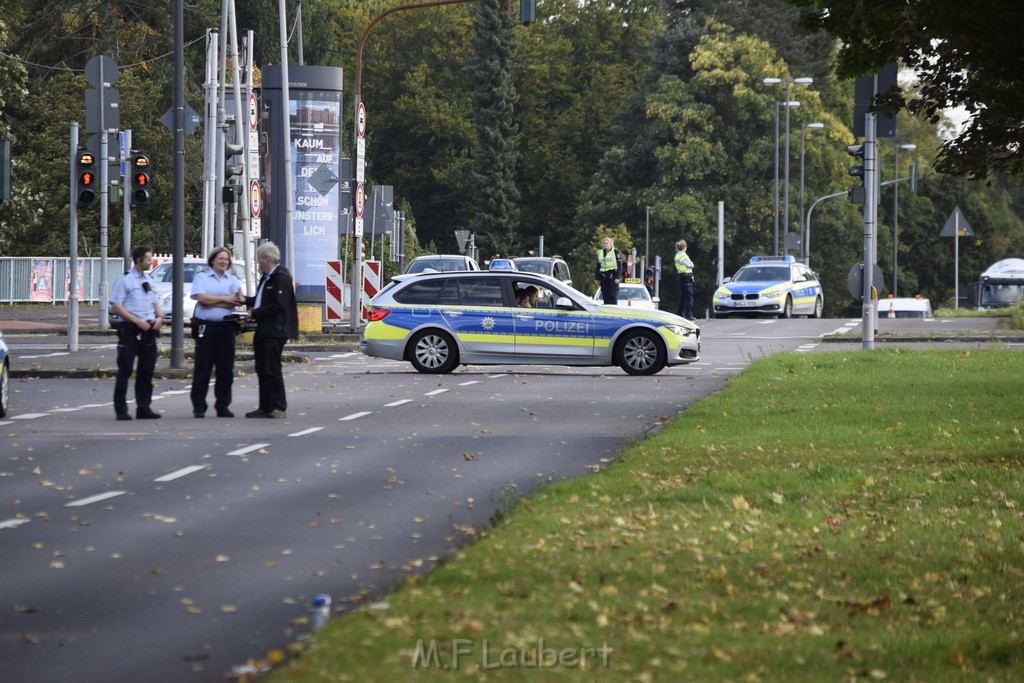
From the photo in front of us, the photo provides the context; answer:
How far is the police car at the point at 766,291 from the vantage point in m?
47.5

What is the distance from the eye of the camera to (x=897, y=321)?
140 feet

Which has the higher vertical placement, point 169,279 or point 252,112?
point 252,112

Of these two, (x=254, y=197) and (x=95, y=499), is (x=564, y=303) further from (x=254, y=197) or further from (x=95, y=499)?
(x=95, y=499)

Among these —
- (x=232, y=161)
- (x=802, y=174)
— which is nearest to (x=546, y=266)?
(x=232, y=161)

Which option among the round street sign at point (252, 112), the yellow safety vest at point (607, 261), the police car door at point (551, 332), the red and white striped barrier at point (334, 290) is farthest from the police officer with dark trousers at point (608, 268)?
the police car door at point (551, 332)

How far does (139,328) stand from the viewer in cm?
1788

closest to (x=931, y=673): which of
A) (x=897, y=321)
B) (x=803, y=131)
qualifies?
(x=897, y=321)

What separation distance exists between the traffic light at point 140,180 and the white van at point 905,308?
123 ft

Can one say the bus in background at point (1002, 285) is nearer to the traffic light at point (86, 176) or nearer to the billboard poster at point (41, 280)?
the billboard poster at point (41, 280)

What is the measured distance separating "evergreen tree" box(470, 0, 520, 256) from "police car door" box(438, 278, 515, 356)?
63.8 m

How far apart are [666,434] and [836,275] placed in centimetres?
7243

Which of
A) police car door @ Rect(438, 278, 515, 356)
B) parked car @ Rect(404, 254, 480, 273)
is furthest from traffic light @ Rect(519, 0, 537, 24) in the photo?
parked car @ Rect(404, 254, 480, 273)

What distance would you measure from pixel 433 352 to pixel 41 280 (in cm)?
3453

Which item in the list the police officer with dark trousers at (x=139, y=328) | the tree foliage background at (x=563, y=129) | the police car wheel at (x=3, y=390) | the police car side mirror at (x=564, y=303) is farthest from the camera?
the tree foliage background at (x=563, y=129)
